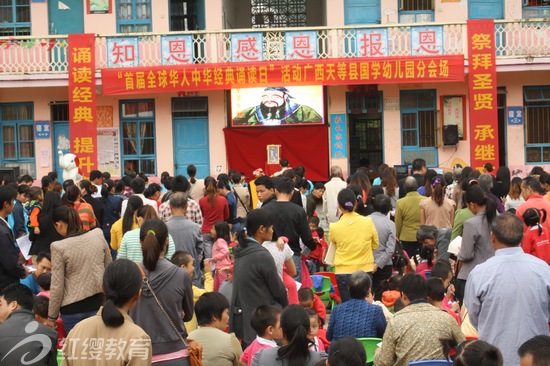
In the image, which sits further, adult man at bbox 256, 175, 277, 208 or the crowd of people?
adult man at bbox 256, 175, 277, 208

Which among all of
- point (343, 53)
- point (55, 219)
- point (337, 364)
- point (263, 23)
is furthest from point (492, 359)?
point (263, 23)

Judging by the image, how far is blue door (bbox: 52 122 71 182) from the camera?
867 inches

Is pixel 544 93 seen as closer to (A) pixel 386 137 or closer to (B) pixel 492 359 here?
(A) pixel 386 137

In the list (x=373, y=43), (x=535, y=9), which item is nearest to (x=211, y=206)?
(x=373, y=43)

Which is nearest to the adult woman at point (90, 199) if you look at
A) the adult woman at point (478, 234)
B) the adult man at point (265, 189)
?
the adult man at point (265, 189)

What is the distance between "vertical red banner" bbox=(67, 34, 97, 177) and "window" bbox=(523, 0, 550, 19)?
10.4 m

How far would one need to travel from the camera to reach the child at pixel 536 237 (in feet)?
27.8

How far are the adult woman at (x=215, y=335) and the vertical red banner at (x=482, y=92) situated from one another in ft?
47.6

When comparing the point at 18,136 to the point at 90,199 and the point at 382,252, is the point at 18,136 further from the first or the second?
the point at 382,252

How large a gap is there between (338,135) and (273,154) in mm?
1652

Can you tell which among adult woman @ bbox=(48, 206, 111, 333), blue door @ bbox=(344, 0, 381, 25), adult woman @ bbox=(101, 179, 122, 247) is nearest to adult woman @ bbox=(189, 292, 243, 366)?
adult woman @ bbox=(48, 206, 111, 333)

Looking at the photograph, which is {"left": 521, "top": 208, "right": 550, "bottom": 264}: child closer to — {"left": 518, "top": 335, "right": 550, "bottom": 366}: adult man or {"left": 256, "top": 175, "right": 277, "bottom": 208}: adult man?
{"left": 256, "top": 175, "right": 277, "bottom": 208}: adult man

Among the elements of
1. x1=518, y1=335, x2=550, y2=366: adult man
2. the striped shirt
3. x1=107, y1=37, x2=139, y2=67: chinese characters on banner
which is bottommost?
x1=518, y1=335, x2=550, y2=366: adult man

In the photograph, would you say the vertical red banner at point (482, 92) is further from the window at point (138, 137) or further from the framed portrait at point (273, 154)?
the window at point (138, 137)
